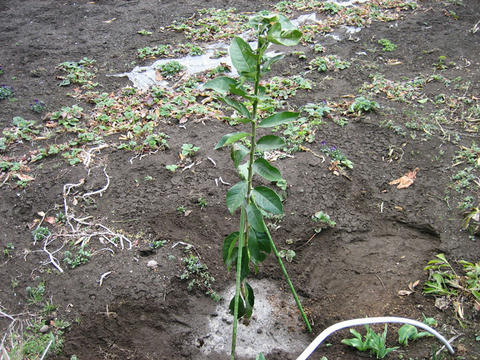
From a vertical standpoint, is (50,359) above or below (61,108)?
below

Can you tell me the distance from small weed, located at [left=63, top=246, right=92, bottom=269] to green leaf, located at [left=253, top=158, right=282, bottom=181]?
4.23 ft

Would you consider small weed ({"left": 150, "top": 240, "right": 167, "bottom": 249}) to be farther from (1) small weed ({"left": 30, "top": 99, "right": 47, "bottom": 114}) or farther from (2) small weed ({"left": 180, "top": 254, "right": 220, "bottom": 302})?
(1) small weed ({"left": 30, "top": 99, "right": 47, "bottom": 114})

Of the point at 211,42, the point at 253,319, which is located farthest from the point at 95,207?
the point at 211,42

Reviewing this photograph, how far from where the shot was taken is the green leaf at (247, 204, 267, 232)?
1.76 metres

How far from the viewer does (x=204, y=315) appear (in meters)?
2.27

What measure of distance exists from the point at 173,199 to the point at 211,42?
2.79 m

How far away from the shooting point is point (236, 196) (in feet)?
5.82

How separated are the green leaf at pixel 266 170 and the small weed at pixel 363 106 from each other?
2062mm

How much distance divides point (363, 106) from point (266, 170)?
212 cm

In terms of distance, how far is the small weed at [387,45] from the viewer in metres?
4.56

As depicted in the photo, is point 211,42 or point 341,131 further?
point 211,42

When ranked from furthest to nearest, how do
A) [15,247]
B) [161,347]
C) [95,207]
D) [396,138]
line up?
[396,138] < [95,207] < [15,247] < [161,347]

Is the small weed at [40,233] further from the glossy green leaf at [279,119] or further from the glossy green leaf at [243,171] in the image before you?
the glossy green leaf at [279,119]

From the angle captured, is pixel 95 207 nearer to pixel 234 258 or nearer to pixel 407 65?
pixel 234 258
